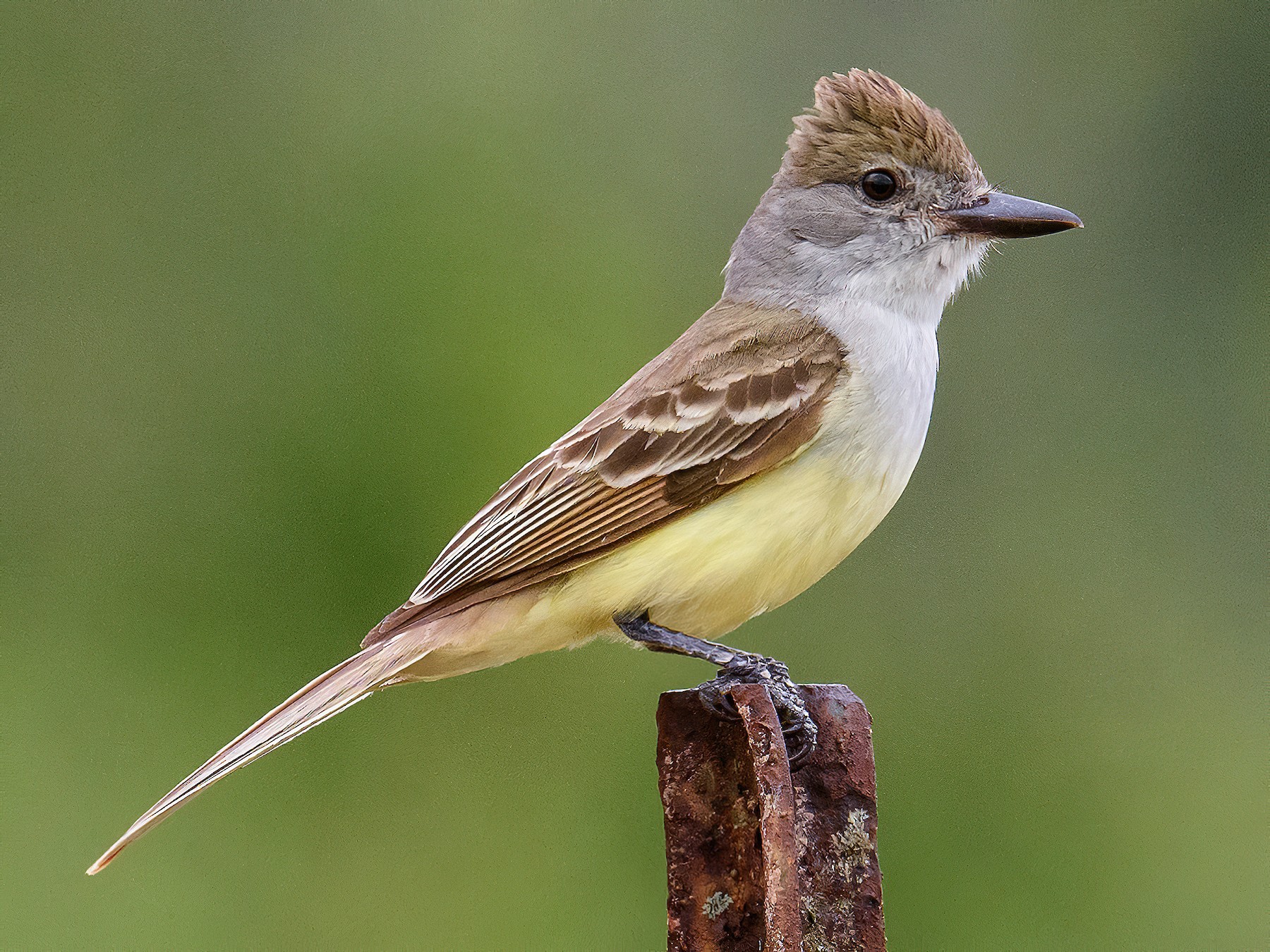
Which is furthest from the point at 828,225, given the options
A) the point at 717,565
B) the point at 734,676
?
the point at 734,676

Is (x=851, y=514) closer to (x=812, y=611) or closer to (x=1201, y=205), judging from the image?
(x=812, y=611)

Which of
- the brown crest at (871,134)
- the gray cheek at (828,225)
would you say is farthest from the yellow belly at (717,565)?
the brown crest at (871,134)

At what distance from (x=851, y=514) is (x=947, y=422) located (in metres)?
2.45

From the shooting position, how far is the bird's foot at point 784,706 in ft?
7.18

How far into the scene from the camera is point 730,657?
8.93ft

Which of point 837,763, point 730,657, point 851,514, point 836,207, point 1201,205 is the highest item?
point 1201,205

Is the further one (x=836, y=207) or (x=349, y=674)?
(x=836, y=207)

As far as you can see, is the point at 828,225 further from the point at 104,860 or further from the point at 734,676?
the point at 104,860

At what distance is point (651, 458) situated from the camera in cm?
320

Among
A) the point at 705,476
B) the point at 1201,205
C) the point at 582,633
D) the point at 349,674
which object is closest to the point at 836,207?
the point at 705,476

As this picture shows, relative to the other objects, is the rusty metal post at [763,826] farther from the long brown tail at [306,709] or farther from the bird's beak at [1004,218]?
the bird's beak at [1004,218]

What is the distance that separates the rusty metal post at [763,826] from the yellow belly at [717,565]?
852mm

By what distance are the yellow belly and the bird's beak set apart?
2.00ft

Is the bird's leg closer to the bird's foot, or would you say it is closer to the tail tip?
the bird's foot
